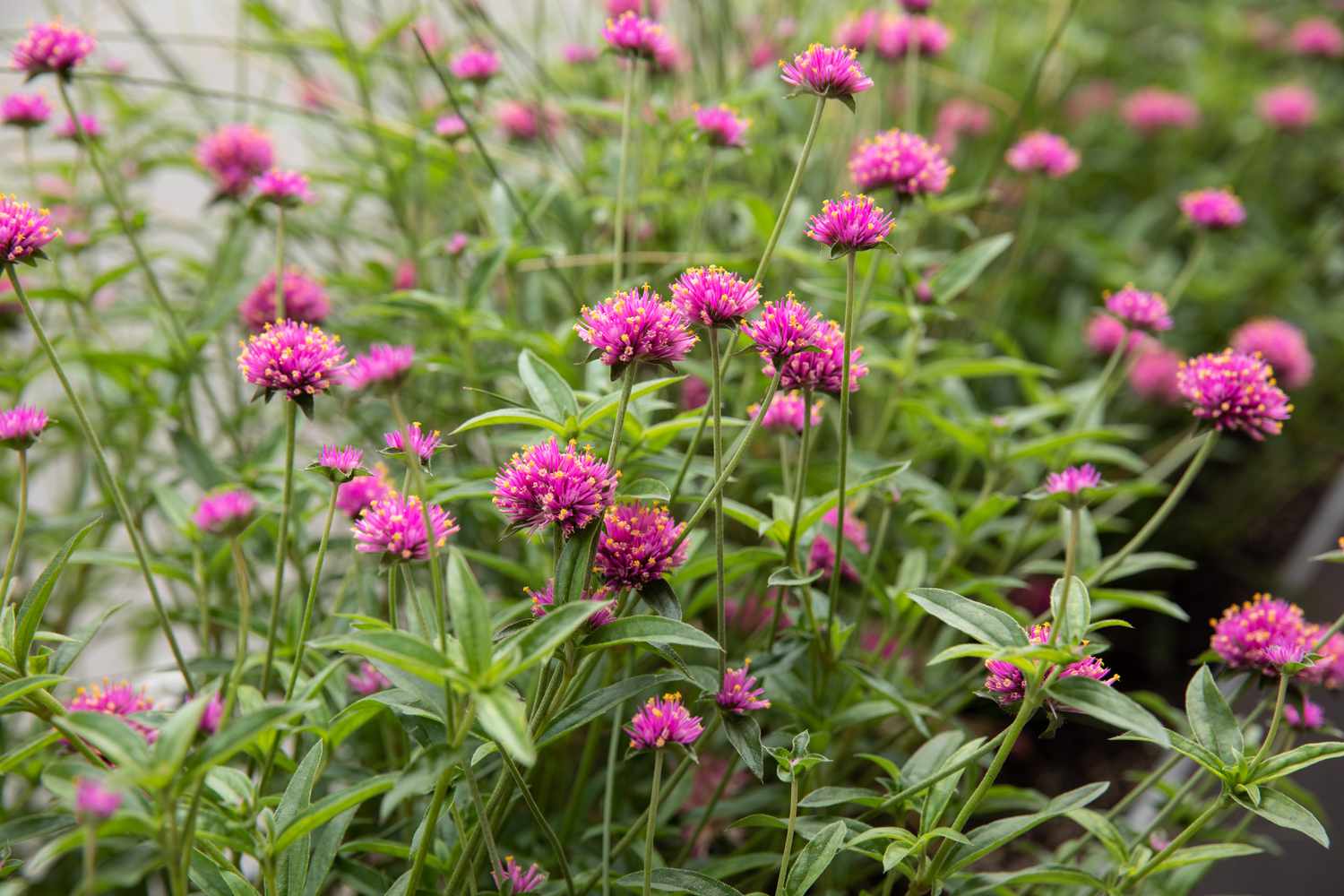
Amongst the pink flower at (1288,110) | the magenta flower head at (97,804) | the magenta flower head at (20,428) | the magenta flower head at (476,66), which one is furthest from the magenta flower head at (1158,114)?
the magenta flower head at (97,804)

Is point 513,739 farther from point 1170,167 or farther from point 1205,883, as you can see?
point 1170,167

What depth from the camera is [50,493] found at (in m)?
1.94

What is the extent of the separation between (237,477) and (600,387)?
1.19 feet

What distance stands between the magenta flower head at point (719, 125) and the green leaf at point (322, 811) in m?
0.59

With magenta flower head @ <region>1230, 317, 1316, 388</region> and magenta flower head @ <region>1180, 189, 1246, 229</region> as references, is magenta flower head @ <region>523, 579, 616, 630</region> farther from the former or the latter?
A: magenta flower head @ <region>1230, 317, 1316, 388</region>

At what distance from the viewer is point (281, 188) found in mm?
892

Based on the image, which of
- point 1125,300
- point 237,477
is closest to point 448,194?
point 237,477

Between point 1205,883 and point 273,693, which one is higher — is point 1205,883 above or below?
below

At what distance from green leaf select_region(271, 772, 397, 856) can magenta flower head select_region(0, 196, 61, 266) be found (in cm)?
38

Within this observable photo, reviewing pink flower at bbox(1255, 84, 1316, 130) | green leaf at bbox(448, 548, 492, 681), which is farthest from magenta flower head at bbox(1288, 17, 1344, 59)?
green leaf at bbox(448, 548, 492, 681)

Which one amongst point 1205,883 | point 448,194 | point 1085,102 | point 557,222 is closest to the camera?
point 1205,883

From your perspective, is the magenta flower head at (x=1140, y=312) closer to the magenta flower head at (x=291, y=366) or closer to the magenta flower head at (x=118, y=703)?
the magenta flower head at (x=291, y=366)

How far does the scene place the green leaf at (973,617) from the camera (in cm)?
58

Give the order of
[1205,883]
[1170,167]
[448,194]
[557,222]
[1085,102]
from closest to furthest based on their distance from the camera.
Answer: [1205,883]
[557,222]
[448,194]
[1170,167]
[1085,102]
